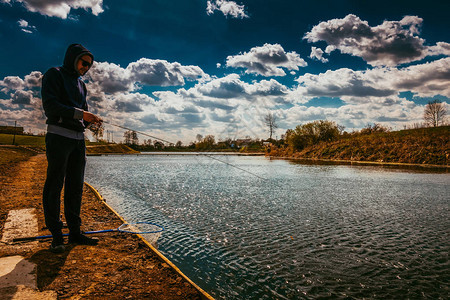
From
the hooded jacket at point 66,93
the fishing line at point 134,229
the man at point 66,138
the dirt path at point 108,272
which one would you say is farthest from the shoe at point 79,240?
the hooded jacket at point 66,93

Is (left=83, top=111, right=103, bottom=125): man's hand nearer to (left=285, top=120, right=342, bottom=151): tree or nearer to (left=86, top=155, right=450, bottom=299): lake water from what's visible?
(left=86, top=155, right=450, bottom=299): lake water

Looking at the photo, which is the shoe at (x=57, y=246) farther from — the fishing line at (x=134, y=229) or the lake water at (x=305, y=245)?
the lake water at (x=305, y=245)

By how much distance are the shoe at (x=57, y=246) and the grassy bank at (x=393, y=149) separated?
39565 mm

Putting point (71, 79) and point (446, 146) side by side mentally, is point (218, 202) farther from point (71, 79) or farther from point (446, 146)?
point (446, 146)

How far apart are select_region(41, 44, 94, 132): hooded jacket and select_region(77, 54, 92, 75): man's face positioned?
6cm

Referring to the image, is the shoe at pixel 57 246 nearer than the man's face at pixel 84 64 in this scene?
Yes

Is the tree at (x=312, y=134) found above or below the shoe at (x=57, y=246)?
above

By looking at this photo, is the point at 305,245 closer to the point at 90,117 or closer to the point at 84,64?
the point at 90,117

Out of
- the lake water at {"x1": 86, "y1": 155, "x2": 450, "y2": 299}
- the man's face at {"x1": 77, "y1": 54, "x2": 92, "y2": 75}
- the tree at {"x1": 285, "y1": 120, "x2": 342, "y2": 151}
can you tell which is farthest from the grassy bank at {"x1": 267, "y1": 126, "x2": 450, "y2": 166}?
the man's face at {"x1": 77, "y1": 54, "x2": 92, "y2": 75}

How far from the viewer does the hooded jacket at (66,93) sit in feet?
12.6

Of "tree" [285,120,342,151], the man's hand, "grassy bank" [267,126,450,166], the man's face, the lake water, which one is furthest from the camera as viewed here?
"tree" [285,120,342,151]

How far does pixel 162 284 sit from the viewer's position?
3203 millimetres

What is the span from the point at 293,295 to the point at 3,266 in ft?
12.3

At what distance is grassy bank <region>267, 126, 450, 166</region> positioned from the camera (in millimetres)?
33250
